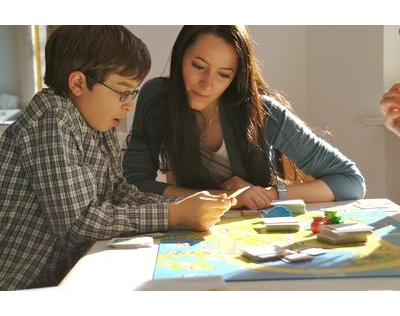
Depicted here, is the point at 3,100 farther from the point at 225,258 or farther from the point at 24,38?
the point at 225,258

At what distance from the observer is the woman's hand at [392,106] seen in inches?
55.6

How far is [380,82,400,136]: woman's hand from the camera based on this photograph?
4.64 feet

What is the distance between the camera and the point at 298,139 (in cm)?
160

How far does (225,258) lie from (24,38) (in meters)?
2.66

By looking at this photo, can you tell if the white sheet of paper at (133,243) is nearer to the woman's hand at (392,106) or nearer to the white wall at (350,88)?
the woman's hand at (392,106)

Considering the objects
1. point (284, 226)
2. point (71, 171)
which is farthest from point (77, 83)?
point (284, 226)

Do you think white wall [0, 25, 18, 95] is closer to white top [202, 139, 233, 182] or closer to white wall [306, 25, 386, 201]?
white wall [306, 25, 386, 201]

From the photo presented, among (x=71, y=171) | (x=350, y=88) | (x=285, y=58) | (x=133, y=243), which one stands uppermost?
(x=285, y=58)

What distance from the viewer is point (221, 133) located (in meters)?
1.64

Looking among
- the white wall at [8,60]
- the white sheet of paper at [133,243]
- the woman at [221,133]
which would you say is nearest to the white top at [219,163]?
the woman at [221,133]

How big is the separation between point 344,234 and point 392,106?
524 mm

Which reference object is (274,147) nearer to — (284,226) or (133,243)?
(284,226)

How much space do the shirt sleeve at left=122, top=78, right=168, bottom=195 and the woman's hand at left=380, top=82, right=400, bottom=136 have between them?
0.58 m
